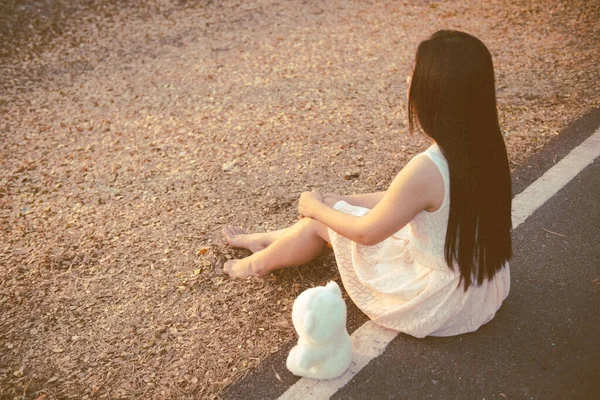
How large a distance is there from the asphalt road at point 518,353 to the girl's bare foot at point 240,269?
59 cm

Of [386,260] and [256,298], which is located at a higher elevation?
[386,260]

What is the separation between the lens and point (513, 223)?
3.36 m

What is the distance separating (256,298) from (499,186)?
1380 millimetres

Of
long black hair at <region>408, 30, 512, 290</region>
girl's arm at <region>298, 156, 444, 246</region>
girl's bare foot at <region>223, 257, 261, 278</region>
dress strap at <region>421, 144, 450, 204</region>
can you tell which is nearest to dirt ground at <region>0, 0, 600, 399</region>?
girl's bare foot at <region>223, 257, 261, 278</region>

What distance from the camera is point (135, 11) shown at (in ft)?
24.9

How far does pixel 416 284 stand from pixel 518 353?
58cm

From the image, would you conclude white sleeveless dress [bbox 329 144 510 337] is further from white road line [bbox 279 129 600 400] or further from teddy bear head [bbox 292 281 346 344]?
teddy bear head [bbox 292 281 346 344]

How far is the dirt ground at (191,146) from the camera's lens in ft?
8.77

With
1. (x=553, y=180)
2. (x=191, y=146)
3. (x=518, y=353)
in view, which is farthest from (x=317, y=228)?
(x=191, y=146)

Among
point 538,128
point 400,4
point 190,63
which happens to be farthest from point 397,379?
point 400,4

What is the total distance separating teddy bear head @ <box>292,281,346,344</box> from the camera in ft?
7.25

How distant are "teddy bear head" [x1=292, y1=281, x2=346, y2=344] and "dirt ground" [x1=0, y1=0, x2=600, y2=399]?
1.31 ft

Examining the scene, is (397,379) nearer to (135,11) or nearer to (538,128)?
(538,128)

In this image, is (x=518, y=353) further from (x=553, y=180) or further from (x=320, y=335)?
(x=553, y=180)
